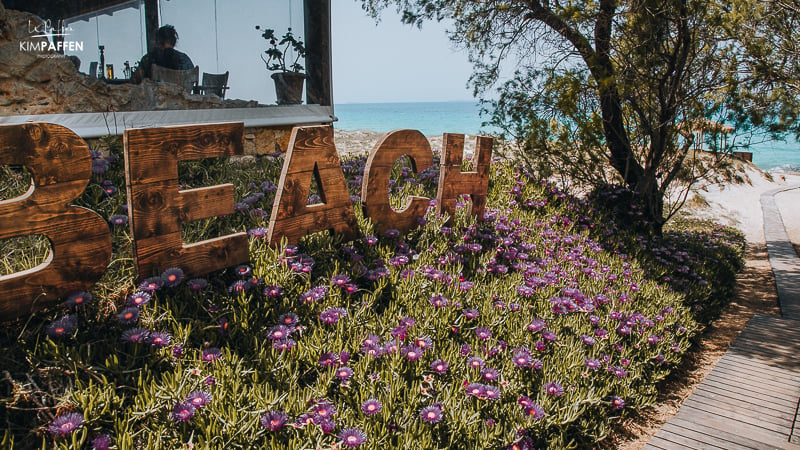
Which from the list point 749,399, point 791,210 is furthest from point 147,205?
point 791,210

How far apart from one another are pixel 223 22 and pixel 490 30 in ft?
12.6

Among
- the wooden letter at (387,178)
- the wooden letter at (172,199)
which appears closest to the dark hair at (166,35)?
the wooden letter at (387,178)

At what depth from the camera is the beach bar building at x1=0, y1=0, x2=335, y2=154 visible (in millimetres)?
5473

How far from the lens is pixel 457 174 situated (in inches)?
176

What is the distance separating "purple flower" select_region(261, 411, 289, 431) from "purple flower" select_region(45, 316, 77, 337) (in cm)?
102

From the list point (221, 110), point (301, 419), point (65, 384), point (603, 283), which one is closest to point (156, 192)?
point (65, 384)

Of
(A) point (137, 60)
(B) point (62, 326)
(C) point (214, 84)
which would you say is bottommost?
(B) point (62, 326)

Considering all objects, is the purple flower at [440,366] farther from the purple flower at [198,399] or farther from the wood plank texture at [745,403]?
the wood plank texture at [745,403]

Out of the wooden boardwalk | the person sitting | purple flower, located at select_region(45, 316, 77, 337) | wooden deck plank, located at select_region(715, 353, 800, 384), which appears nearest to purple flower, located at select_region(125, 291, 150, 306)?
purple flower, located at select_region(45, 316, 77, 337)

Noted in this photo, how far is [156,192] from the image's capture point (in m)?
2.69

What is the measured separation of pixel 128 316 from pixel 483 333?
6.11 ft

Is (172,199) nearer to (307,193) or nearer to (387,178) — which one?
(307,193)

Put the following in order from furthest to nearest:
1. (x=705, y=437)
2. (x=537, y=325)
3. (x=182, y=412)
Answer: (x=537, y=325), (x=705, y=437), (x=182, y=412)

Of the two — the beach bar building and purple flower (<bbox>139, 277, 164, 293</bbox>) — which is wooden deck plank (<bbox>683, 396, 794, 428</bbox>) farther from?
the beach bar building
